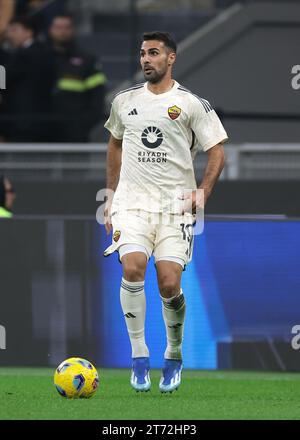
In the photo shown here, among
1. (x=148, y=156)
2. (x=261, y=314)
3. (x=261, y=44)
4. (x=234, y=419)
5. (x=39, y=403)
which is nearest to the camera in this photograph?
(x=234, y=419)

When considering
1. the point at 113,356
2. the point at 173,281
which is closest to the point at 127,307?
the point at 173,281

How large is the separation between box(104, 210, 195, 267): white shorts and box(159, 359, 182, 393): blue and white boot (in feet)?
2.29

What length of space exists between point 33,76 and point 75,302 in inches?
181

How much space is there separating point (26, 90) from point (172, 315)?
6862 mm

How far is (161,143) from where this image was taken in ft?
30.0

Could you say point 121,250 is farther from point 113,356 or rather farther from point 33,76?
point 33,76

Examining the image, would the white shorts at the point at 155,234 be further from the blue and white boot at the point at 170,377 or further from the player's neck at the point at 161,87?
the player's neck at the point at 161,87

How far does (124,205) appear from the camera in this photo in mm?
9242

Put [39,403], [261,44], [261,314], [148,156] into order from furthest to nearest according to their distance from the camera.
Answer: [261,44], [261,314], [148,156], [39,403]

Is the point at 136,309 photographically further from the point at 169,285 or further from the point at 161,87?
the point at 161,87

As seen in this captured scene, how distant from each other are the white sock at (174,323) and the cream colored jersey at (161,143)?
654 mm

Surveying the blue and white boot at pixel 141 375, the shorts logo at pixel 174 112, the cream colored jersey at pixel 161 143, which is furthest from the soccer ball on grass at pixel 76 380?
the shorts logo at pixel 174 112

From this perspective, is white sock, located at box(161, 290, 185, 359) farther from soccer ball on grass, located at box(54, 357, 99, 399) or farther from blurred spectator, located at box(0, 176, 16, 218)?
blurred spectator, located at box(0, 176, 16, 218)

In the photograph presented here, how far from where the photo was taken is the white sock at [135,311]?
30.0ft
